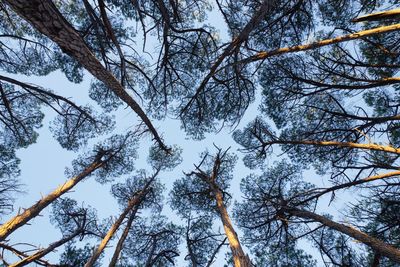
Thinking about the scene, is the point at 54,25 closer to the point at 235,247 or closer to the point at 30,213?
the point at 30,213

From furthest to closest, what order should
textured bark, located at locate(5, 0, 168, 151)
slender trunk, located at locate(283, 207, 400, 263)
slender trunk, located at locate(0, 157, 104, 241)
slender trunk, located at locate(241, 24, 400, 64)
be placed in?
slender trunk, located at locate(0, 157, 104, 241)
slender trunk, located at locate(283, 207, 400, 263)
slender trunk, located at locate(241, 24, 400, 64)
textured bark, located at locate(5, 0, 168, 151)

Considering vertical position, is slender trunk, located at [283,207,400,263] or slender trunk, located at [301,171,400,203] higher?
slender trunk, located at [301,171,400,203]

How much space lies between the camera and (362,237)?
3.94 meters

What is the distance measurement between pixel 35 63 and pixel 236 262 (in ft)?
23.7

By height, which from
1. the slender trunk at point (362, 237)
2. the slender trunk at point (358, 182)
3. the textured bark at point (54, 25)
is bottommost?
the slender trunk at point (362, 237)

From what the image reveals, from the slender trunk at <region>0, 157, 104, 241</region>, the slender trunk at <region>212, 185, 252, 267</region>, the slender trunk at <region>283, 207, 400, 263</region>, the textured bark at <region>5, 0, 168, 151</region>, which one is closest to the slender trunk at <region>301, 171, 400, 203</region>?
the slender trunk at <region>283, 207, 400, 263</region>

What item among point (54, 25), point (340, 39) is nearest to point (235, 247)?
point (340, 39)

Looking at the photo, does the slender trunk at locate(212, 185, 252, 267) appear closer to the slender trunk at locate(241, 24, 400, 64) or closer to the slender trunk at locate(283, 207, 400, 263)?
the slender trunk at locate(283, 207, 400, 263)

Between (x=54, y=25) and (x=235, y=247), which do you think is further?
(x=235, y=247)

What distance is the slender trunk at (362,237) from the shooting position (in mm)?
3541

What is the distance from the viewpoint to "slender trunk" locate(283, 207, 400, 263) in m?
3.54

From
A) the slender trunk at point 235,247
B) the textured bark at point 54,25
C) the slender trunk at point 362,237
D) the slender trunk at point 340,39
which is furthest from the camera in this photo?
the slender trunk at point 235,247

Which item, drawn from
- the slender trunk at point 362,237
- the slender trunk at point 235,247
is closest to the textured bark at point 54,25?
the slender trunk at point 235,247

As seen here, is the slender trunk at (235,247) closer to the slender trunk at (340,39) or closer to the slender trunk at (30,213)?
the slender trunk at (340,39)
